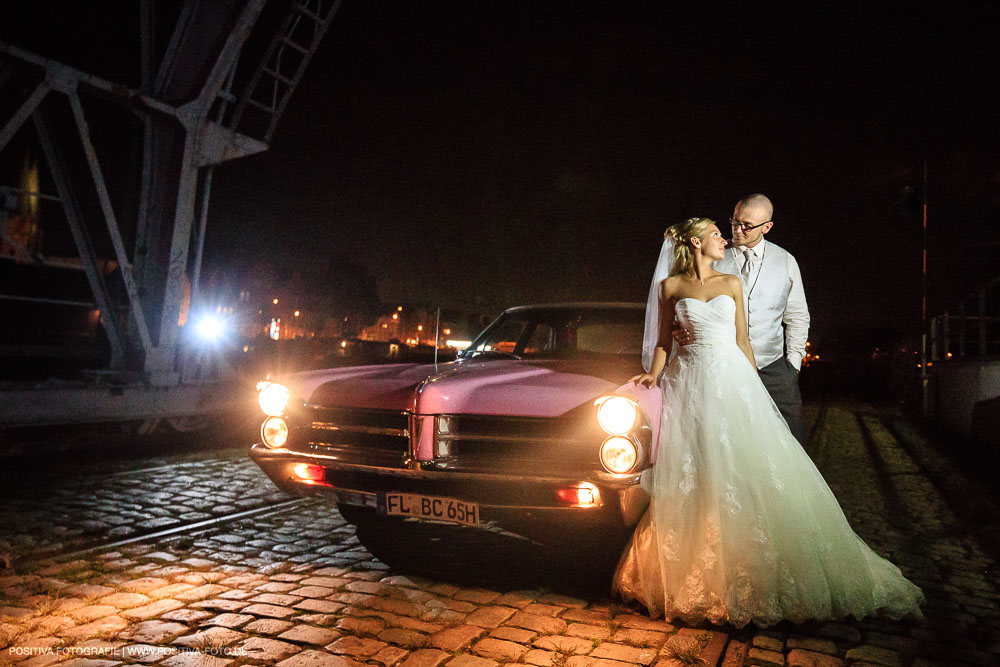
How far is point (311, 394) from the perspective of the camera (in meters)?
4.17

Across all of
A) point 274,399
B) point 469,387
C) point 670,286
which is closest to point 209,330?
point 274,399

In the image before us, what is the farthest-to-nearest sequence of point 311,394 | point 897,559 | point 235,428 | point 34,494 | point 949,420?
point 949,420 → point 235,428 → point 34,494 → point 897,559 → point 311,394

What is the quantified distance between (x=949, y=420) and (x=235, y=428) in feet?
43.8

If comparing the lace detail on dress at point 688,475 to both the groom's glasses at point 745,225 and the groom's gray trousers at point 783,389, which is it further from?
the groom's glasses at point 745,225

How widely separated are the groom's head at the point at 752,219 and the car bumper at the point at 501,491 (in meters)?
1.60

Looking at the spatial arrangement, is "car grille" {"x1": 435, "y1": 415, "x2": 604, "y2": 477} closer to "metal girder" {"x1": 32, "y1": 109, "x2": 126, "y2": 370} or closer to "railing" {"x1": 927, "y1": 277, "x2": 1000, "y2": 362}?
"metal girder" {"x1": 32, "y1": 109, "x2": 126, "y2": 370}

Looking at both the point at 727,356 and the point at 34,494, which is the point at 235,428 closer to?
the point at 34,494

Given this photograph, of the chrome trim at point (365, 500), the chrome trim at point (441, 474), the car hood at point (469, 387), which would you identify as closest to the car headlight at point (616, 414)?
the car hood at point (469, 387)

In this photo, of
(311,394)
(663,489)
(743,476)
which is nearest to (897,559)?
(743,476)

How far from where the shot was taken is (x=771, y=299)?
4.04 metres

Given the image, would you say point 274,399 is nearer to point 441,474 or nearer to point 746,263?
point 441,474

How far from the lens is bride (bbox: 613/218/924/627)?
3.30 metres

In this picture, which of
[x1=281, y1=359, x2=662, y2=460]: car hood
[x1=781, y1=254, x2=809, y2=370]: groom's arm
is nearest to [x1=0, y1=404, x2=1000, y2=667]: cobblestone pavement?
[x1=281, y1=359, x2=662, y2=460]: car hood

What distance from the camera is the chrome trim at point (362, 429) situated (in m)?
3.81
